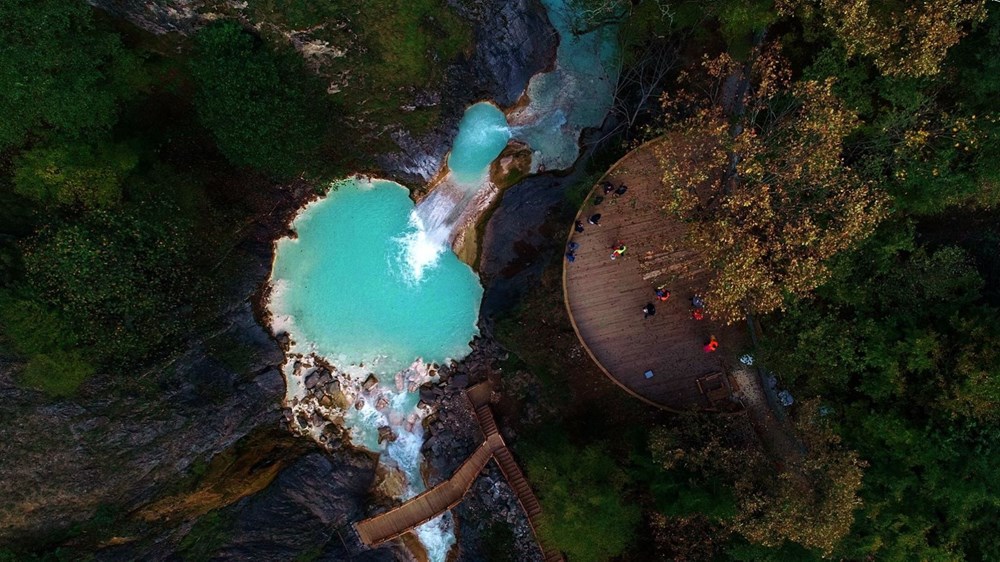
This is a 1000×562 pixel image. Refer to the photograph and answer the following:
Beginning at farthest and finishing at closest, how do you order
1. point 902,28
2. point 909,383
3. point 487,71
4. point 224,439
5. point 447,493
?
point 447,493
point 487,71
point 224,439
point 909,383
point 902,28

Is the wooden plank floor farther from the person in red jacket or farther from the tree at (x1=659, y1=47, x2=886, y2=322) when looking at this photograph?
the tree at (x1=659, y1=47, x2=886, y2=322)

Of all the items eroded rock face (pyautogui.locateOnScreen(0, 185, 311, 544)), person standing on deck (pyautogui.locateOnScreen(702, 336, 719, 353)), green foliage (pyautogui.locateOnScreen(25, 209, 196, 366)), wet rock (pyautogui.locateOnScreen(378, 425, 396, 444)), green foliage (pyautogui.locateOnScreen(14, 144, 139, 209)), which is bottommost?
person standing on deck (pyautogui.locateOnScreen(702, 336, 719, 353))

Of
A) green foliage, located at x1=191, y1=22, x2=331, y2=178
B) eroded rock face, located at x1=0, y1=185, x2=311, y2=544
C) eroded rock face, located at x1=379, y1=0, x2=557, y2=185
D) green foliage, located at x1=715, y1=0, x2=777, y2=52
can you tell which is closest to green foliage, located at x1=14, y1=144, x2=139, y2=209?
green foliage, located at x1=191, y1=22, x2=331, y2=178

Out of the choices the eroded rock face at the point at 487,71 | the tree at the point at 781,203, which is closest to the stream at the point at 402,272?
the eroded rock face at the point at 487,71

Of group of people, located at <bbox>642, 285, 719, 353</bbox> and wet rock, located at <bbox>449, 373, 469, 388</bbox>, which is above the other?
wet rock, located at <bbox>449, 373, 469, 388</bbox>

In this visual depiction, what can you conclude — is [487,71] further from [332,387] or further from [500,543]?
[500,543]

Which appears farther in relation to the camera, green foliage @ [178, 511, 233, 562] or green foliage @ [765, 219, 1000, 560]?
green foliage @ [178, 511, 233, 562]

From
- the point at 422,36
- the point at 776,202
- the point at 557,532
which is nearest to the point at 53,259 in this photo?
the point at 422,36

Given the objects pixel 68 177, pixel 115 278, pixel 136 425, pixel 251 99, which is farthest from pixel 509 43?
pixel 136 425
